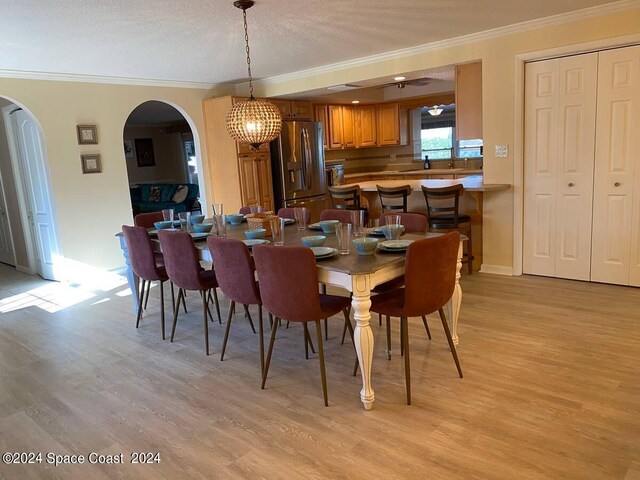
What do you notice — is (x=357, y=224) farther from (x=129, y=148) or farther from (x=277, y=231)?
(x=129, y=148)

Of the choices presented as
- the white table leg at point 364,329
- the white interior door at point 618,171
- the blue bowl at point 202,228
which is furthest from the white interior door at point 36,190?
the white interior door at point 618,171

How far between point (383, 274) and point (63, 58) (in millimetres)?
4110

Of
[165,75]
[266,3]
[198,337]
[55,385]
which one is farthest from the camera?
[165,75]

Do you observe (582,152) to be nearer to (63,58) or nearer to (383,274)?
(383,274)

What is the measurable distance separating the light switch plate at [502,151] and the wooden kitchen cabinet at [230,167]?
319 cm

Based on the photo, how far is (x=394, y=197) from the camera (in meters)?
4.96

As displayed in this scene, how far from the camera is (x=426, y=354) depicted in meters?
3.16

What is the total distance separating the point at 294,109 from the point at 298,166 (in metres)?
0.85

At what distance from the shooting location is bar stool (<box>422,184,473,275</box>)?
460 cm

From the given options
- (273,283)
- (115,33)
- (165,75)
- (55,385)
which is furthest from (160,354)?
(165,75)

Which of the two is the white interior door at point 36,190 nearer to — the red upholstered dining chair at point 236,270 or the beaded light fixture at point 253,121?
the beaded light fixture at point 253,121

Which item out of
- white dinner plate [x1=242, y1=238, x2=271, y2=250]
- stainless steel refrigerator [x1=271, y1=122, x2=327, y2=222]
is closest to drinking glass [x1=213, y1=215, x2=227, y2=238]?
white dinner plate [x1=242, y1=238, x2=271, y2=250]

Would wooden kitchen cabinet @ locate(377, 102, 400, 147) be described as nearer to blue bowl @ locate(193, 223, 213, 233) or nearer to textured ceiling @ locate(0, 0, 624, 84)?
textured ceiling @ locate(0, 0, 624, 84)

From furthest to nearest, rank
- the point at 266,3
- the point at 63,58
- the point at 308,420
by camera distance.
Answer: the point at 63,58 → the point at 266,3 → the point at 308,420
